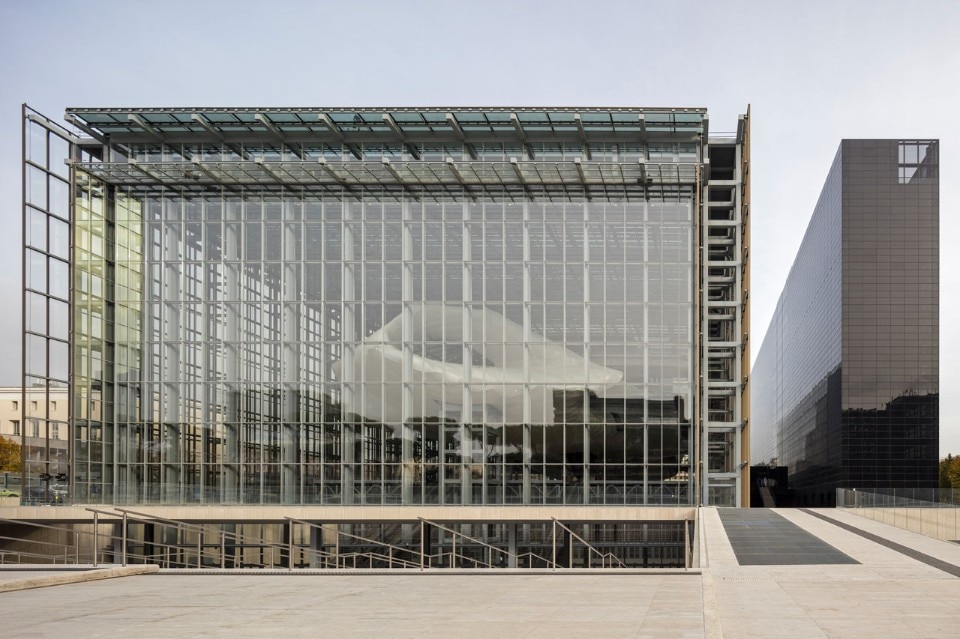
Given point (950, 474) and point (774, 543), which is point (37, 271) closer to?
point (774, 543)

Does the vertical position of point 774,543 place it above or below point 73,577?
below

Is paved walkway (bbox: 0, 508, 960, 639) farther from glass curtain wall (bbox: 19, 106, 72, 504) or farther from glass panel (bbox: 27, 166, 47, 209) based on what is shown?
glass panel (bbox: 27, 166, 47, 209)

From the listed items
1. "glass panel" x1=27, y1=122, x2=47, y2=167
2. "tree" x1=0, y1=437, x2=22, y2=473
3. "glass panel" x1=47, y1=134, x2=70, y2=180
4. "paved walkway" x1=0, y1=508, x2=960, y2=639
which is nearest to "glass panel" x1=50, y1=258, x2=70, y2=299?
"glass panel" x1=47, y1=134, x2=70, y2=180

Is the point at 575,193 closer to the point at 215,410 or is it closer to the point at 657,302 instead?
the point at 657,302

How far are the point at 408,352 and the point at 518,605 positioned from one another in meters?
31.6

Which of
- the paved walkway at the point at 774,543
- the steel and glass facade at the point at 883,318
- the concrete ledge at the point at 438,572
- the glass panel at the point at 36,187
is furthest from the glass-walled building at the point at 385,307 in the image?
the steel and glass facade at the point at 883,318

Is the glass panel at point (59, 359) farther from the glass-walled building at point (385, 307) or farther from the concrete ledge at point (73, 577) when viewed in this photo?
the concrete ledge at point (73, 577)

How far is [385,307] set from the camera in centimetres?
4506

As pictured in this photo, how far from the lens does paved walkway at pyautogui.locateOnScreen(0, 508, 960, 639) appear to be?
11.6m

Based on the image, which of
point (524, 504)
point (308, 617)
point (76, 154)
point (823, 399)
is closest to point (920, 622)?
point (308, 617)

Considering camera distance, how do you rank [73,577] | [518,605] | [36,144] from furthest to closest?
[36,144]
[73,577]
[518,605]

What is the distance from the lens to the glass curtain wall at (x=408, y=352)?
145 feet

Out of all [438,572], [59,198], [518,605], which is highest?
[59,198]

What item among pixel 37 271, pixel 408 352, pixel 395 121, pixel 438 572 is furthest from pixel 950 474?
pixel 438 572
